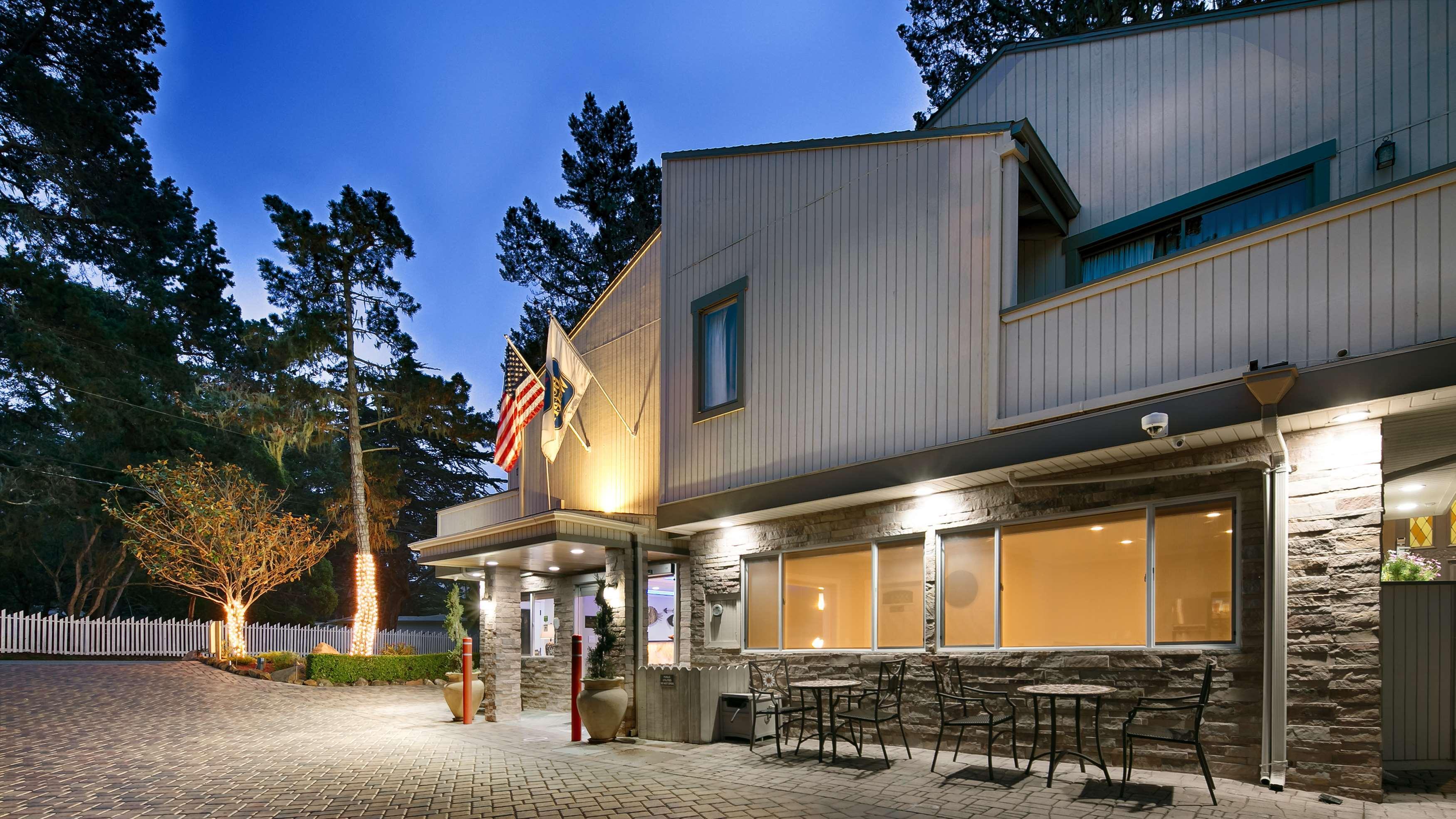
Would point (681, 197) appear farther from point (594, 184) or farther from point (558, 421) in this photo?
point (594, 184)

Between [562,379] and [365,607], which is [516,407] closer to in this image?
[562,379]

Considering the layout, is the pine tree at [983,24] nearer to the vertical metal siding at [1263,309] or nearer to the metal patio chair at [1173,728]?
the vertical metal siding at [1263,309]

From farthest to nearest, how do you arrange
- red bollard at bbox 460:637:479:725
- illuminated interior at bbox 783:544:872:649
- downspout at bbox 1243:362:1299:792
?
red bollard at bbox 460:637:479:725 → illuminated interior at bbox 783:544:872:649 → downspout at bbox 1243:362:1299:792

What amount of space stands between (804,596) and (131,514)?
21.2m

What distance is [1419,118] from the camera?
7449mm

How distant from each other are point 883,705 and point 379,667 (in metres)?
14.5

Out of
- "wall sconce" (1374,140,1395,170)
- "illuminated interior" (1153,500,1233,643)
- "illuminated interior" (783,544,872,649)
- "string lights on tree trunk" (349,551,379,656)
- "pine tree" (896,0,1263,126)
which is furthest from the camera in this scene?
"string lights on tree trunk" (349,551,379,656)

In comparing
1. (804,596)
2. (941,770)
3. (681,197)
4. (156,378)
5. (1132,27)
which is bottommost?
(941,770)

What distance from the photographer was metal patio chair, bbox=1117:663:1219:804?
18.9 ft

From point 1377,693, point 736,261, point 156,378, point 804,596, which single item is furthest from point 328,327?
point 1377,693

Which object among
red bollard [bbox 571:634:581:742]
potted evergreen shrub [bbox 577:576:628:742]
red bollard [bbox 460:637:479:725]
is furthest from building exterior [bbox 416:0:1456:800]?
red bollard [bbox 460:637:479:725]

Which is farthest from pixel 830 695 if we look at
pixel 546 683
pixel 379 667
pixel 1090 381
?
pixel 379 667

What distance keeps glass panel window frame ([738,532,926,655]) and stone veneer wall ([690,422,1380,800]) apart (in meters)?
0.90

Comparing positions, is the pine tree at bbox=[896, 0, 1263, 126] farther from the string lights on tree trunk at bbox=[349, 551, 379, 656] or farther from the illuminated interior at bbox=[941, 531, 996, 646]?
the string lights on tree trunk at bbox=[349, 551, 379, 656]
